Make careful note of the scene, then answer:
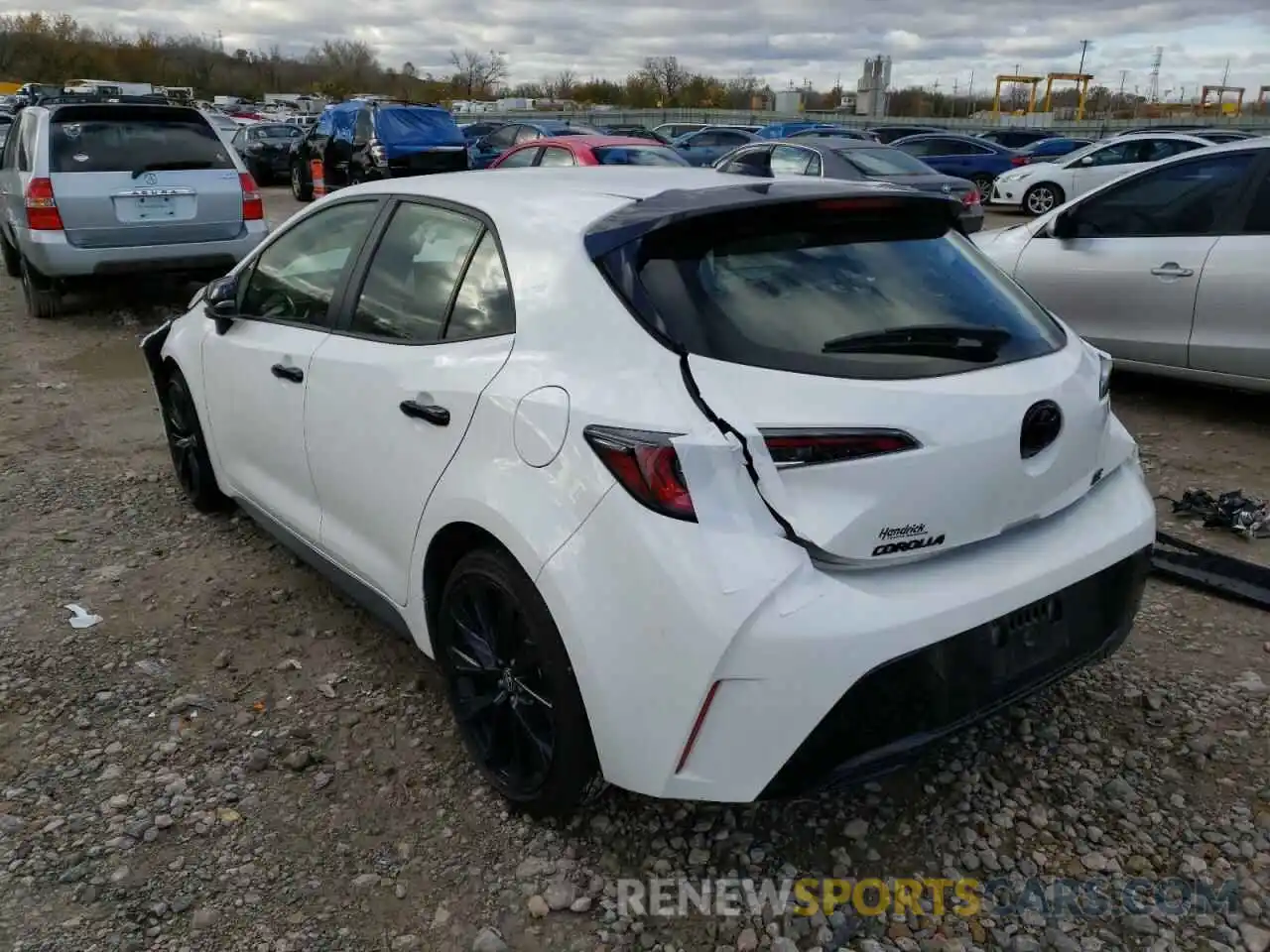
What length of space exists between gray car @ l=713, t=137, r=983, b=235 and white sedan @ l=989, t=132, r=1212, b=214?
4743 millimetres

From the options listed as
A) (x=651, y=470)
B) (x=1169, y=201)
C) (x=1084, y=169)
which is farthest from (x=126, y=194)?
(x=1084, y=169)

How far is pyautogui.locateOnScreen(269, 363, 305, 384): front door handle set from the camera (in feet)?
10.8

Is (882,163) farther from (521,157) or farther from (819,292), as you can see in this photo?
(819,292)

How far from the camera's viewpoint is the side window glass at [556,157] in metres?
12.7

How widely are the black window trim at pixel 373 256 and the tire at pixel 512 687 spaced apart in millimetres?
646

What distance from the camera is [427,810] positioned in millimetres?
2721

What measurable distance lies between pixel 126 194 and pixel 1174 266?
767cm

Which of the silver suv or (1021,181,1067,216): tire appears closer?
the silver suv

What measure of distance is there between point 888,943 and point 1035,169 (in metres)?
18.1

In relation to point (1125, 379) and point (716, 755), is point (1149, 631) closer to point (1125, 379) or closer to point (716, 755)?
point (716, 755)

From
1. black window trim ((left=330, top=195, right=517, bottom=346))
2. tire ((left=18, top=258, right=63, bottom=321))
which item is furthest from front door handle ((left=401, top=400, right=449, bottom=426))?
tire ((left=18, top=258, right=63, bottom=321))

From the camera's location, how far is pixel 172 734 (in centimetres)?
305

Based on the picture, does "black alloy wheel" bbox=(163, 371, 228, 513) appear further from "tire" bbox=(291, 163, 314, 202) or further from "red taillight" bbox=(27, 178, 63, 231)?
"tire" bbox=(291, 163, 314, 202)

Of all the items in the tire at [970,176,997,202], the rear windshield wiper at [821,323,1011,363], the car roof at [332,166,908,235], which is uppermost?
the car roof at [332,166,908,235]
